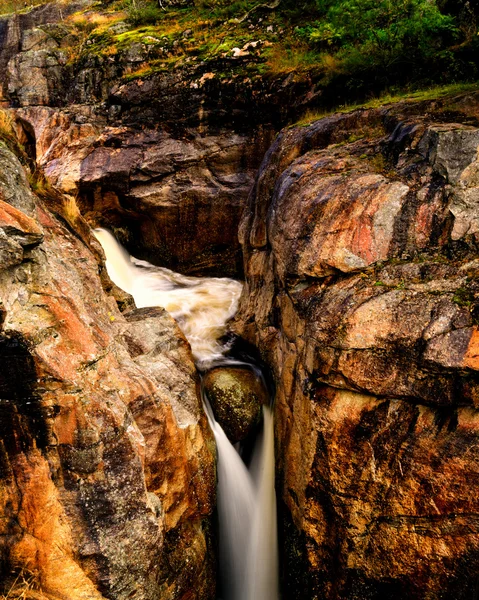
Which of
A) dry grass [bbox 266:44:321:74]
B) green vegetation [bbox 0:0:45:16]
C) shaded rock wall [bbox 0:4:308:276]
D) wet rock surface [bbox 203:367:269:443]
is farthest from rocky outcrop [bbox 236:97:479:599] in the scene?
green vegetation [bbox 0:0:45:16]

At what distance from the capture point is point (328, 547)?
518cm

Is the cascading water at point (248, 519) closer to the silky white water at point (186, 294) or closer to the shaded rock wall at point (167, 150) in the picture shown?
the silky white water at point (186, 294)

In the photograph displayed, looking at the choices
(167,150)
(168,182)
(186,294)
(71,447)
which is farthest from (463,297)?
(167,150)

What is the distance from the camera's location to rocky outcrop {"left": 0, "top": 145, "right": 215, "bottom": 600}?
3877 millimetres

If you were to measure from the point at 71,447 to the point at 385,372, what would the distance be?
3.55 metres

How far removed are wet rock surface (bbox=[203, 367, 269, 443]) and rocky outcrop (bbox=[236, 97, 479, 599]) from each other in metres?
0.63

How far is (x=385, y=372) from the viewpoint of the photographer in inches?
186

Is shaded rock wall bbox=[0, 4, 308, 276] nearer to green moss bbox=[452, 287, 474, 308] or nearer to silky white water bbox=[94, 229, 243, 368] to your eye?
silky white water bbox=[94, 229, 243, 368]

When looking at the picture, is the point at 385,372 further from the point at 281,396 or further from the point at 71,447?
the point at 71,447

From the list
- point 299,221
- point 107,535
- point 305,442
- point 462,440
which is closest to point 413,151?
point 299,221

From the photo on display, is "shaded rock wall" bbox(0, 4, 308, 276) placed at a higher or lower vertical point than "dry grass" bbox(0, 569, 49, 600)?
higher

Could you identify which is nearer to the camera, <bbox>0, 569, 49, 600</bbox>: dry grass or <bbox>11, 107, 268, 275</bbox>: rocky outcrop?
<bbox>0, 569, 49, 600</bbox>: dry grass

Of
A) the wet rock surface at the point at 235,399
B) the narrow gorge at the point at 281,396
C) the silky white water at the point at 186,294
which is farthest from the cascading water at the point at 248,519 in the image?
the silky white water at the point at 186,294

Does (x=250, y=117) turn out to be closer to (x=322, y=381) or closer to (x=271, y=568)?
(x=322, y=381)
